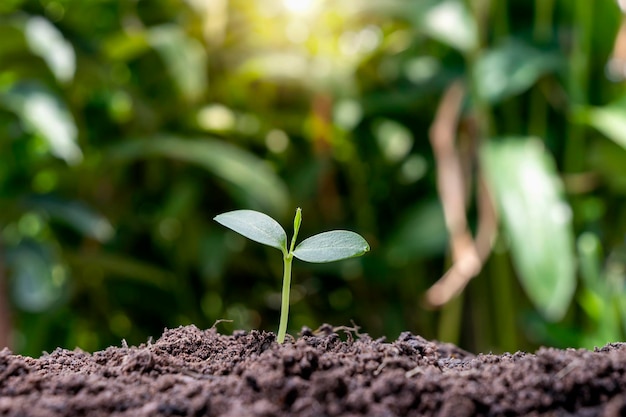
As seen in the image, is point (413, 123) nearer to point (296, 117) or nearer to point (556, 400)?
point (296, 117)

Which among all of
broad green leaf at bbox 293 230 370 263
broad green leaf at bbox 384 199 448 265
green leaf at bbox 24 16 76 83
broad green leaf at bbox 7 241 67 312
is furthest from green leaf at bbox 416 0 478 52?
broad green leaf at bbox 293 230 370 263

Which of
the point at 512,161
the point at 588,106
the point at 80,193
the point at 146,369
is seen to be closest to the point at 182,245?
the point at 80,193

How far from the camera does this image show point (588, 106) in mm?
1239

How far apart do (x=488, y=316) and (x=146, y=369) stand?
42.4 inches

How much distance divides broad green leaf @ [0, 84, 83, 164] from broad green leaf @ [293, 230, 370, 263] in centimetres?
73

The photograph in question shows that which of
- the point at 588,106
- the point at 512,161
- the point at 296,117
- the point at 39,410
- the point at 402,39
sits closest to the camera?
the point at 39,410

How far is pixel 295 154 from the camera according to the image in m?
1.42

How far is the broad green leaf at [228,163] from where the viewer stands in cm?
110

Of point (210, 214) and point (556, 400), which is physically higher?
point (210, 214)

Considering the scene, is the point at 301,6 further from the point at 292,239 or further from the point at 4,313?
the point at 292,239

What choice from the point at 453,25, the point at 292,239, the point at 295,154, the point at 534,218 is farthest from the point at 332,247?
the point at 295,154

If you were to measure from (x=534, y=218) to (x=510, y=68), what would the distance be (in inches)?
12.5

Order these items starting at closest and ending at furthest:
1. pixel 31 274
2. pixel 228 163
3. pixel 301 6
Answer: pixel 31 274 < pixel 228 163 < pixel 301 6

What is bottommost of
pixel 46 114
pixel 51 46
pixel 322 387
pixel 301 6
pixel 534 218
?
pixel 322 387
